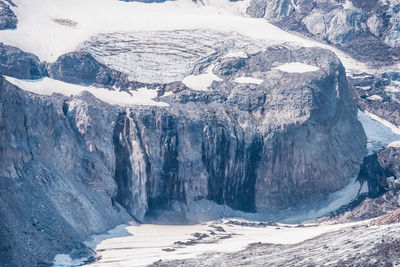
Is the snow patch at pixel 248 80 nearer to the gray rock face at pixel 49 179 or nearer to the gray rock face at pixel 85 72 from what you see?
the gray rock face at pixel 85 72

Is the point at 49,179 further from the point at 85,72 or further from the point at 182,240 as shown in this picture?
the point at 85,72

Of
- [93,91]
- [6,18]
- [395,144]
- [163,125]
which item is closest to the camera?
[163,125]

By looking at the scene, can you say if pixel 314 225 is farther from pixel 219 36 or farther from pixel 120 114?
pixel 219 36

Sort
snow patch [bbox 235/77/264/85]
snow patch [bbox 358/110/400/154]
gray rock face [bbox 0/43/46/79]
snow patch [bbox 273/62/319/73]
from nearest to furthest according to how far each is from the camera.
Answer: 1. gray rock face [bbox 0/43/46/79]
2. snow patch [bbox 358/110/400/154]
3. snow patch [bbox 235/77/264/85]
4. snow patch [bbox 273/62/319/73]

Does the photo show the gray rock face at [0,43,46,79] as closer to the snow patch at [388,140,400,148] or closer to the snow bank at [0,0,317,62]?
the snow bank at [0,0,317,62]

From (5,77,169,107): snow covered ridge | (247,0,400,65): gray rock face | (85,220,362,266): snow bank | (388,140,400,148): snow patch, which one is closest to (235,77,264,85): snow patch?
(5,77,169,107): snow covered ridge

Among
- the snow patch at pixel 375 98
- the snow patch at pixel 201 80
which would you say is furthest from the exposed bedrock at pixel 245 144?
the snow patch at pixel 375 98

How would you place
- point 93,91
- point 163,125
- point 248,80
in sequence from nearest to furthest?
point 163,125 < point 93,91 < point 248,80

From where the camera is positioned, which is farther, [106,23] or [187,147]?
[106,23]

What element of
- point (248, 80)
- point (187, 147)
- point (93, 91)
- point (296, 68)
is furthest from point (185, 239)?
point (296, 68)
